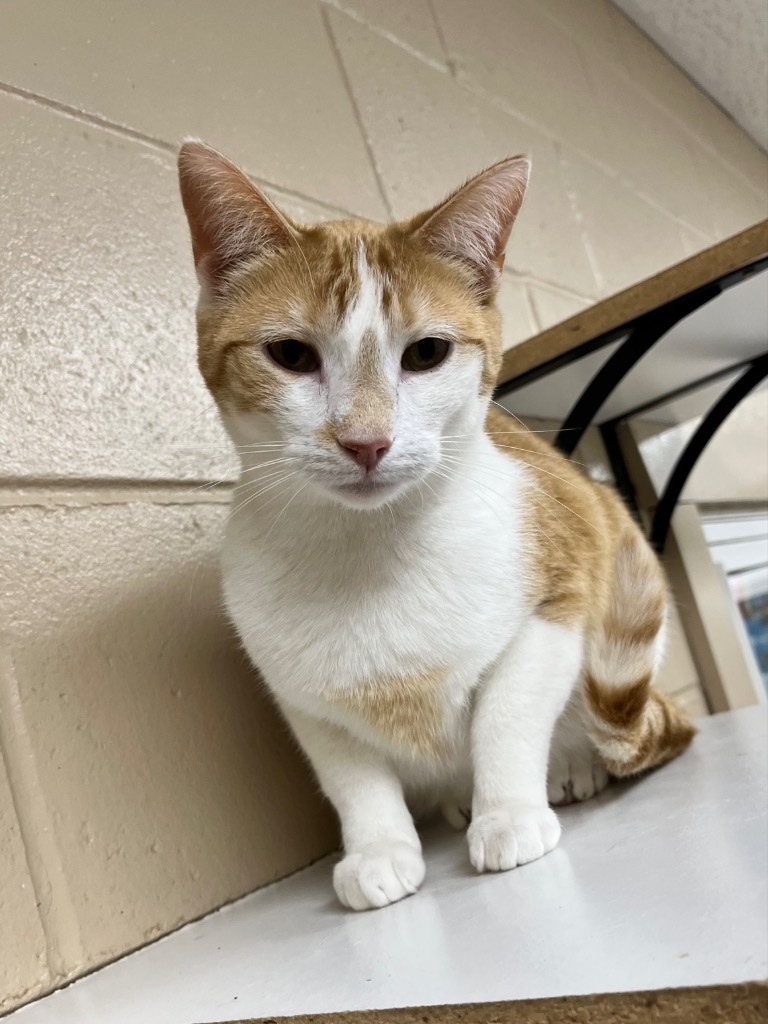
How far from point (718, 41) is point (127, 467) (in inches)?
101

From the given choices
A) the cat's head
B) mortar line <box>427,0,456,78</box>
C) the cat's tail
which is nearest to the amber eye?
the cat's head

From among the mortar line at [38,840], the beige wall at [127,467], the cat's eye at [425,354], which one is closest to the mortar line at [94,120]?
the beige wall at [127,467]

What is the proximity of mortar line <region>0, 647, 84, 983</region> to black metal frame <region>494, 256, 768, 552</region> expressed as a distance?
87 cm

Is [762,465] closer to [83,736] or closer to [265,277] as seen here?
[265,277]

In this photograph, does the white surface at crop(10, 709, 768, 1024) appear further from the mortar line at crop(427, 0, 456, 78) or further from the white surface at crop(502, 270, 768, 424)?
the mortar line at crop(427, 0, 456, 78)

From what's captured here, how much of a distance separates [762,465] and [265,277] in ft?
6.12

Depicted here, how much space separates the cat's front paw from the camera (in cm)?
77

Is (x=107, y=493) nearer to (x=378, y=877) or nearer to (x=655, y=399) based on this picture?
(x=378, y=877)

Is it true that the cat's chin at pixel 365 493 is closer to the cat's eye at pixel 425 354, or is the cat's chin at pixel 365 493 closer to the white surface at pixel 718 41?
the cat's eye at pixel 425 354

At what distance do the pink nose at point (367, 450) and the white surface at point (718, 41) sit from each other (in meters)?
2.23

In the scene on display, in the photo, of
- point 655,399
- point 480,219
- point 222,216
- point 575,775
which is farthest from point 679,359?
point 222,216

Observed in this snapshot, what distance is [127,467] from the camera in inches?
40.1

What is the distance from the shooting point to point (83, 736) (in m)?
0.88

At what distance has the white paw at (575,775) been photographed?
100 centimetres
